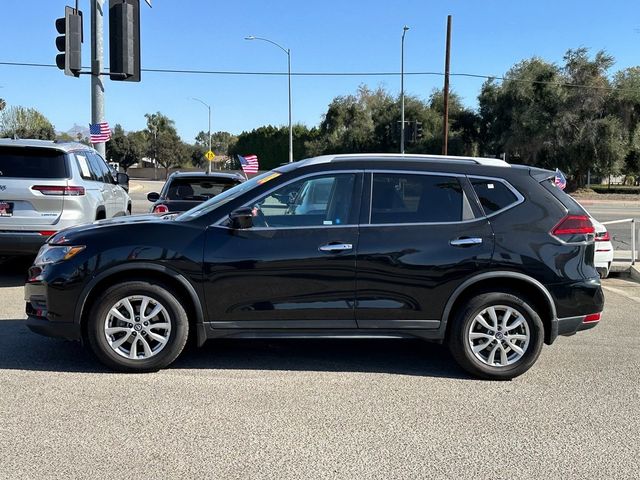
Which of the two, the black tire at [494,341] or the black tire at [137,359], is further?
the black tire at [494,341]

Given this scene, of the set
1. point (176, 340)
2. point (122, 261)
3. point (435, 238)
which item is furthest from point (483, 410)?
point (122, 261)

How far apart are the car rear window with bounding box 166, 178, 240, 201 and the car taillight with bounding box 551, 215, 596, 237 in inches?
212

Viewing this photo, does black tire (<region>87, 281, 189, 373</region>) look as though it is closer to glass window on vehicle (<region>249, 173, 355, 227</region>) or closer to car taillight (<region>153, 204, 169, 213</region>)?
glass window on vehicle (<region>249, 173, 355, 227</region>)

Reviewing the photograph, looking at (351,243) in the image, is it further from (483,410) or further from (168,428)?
(168,428)

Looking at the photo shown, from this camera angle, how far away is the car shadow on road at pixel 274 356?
204 inches

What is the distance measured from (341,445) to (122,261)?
222cm

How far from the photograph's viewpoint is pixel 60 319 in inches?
190

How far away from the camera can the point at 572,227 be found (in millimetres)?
4996

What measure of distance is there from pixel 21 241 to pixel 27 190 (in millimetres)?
657

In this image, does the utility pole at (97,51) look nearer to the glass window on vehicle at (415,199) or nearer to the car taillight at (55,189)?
the car taillight at (55,189)

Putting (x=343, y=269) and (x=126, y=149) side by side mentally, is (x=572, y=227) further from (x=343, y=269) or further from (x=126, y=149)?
(x=126, y=149)

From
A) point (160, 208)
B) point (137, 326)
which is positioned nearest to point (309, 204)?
point (137, 326)

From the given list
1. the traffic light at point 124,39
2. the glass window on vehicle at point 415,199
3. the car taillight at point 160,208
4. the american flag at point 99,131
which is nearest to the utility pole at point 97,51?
the american flag at point 99,131

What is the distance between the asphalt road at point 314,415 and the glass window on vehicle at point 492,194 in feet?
4.67
